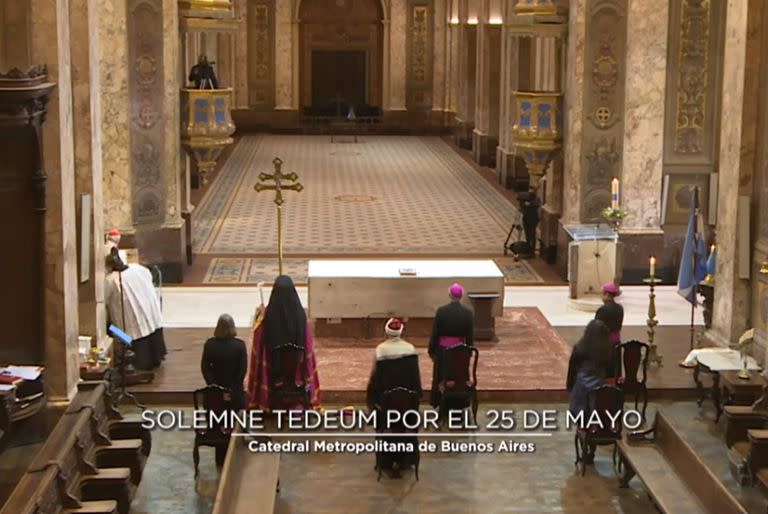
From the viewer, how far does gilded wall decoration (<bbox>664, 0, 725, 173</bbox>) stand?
15.9m

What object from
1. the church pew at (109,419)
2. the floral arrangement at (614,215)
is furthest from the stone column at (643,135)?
the church pew at (109,419)

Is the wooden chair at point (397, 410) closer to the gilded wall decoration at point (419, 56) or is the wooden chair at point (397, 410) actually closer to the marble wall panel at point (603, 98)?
the marble wall panel at point (603, 98)

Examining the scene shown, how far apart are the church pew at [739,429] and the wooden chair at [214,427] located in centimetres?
375

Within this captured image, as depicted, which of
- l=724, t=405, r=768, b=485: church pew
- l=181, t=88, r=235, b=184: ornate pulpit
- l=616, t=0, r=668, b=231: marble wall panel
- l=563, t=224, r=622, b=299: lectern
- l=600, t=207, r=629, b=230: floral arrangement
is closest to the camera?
l=724, t=405, r=768, b=485: church pew

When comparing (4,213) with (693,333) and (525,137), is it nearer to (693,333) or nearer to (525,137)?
(693,333)

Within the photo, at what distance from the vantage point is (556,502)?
930 cm

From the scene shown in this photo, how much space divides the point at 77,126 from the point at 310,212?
10.2 meters

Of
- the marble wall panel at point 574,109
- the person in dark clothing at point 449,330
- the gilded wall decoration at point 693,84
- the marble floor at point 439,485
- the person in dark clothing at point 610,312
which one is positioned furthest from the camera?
the marble wall panel at point 574,109

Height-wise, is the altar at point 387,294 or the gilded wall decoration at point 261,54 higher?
the gilded wall decoration at point 261,54

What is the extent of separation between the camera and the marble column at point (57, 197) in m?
9.57

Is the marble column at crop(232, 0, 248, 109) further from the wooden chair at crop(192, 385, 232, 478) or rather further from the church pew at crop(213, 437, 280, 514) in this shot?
the church pew at crop(213, 437, 280, 514)

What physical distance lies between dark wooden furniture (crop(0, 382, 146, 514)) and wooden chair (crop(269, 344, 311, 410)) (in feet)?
3.85

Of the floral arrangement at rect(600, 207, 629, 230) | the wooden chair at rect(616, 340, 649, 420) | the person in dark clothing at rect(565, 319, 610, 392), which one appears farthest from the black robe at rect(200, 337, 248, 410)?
the floral arrangement at rect(600, 207, 629, 230)

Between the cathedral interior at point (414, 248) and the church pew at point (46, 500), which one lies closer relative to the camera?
the church pew at point (46, 500)
